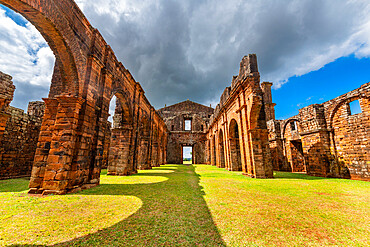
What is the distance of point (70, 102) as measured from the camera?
5465 mm

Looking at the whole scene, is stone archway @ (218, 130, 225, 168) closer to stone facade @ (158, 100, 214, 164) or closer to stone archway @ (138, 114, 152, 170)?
stone archway @ (138, 114, 152, 170)

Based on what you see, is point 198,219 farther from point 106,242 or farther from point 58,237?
point 58,237

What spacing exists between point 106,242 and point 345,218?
15.2 feet

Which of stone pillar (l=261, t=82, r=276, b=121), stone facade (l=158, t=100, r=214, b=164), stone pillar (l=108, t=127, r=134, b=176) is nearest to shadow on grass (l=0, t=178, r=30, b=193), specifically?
stone pillar (l=108, t=127, r=134, b=176)

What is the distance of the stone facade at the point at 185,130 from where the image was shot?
27516 millimetres

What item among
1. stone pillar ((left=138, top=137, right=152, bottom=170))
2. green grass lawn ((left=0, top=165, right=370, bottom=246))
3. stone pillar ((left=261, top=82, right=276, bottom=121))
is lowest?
green grass lawn ((left=0, top=165, right=370, bottom=246))

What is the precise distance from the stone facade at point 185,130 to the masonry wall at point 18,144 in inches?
773

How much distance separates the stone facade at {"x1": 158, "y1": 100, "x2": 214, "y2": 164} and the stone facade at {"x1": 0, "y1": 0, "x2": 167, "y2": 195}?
70.5 ft

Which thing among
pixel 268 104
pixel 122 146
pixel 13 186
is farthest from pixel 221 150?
pixel 13 186

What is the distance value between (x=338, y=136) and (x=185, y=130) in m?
21.9

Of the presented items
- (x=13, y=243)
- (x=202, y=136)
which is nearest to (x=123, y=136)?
(x=13, y=243)

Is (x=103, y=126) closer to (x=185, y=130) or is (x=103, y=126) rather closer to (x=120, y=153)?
(x=120, y=153)

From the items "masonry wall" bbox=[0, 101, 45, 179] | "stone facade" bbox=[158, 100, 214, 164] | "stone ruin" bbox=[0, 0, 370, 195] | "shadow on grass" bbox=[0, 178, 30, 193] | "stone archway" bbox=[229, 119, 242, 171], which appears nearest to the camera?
"stone ruin" bbox=[0, 0, 370, 195]

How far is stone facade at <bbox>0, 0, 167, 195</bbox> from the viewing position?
4.80m
